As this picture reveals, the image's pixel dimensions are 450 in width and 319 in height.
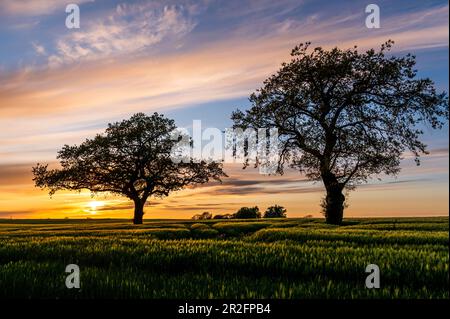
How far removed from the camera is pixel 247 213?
8962 cm

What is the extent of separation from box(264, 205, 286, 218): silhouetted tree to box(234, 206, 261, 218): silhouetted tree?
13.6 m

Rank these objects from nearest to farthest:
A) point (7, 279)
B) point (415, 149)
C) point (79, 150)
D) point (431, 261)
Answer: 1. point (7, 279)
2. point (431, 261)
3. point (415, 149)
4. point (79, 150)

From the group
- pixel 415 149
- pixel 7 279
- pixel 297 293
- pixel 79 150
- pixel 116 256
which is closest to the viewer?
pixel 297 293

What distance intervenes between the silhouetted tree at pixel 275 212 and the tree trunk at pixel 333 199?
231 ft

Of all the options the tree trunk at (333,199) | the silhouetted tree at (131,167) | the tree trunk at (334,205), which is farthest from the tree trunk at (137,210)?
the tree trunk at (334,205)

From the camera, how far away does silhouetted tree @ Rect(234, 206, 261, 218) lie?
89.6 metres

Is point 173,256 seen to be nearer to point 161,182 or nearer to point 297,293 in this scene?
point 297,293

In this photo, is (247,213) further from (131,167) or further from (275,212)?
(131,167)

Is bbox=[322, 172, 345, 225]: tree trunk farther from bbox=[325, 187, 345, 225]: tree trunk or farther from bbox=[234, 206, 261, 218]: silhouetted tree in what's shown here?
bbox=[234, 206, 261, 218]: silhouetted tree

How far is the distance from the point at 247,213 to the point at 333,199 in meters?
55.7
